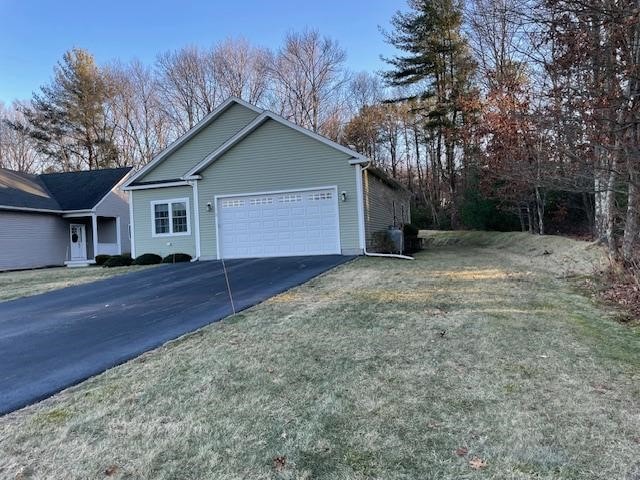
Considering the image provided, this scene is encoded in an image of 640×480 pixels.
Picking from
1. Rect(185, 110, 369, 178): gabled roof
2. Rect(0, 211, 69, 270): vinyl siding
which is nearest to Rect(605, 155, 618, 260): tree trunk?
Rect(185, 110, 369, 178): gabled roof

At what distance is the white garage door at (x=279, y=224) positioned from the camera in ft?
47.3

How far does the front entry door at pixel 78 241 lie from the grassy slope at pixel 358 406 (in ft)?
64.6

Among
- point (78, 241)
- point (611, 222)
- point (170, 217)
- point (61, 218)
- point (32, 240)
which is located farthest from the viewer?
point (78, 241)

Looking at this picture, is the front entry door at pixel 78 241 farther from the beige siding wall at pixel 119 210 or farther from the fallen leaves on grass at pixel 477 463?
the fallen leaves on grass at pixel 477 463

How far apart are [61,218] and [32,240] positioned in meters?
2.14

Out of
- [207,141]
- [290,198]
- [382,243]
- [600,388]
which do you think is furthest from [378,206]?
[600,388]

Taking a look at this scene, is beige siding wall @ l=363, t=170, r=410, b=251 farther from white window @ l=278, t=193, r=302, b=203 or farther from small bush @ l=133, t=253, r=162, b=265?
small bush @ l=133, t=253, r=162, b=265

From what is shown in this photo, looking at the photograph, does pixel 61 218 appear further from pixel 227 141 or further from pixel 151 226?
pixel 227 141

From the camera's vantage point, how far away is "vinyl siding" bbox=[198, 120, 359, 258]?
14.2 m

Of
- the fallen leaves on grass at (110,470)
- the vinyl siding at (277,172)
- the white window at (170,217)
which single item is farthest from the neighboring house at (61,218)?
the fallen leaves on grass at (110,470)

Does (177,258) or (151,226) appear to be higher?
(151,226)

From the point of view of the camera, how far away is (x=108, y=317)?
6809mm

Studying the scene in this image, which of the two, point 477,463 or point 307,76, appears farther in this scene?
point 307,76

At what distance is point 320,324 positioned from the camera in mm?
5688
